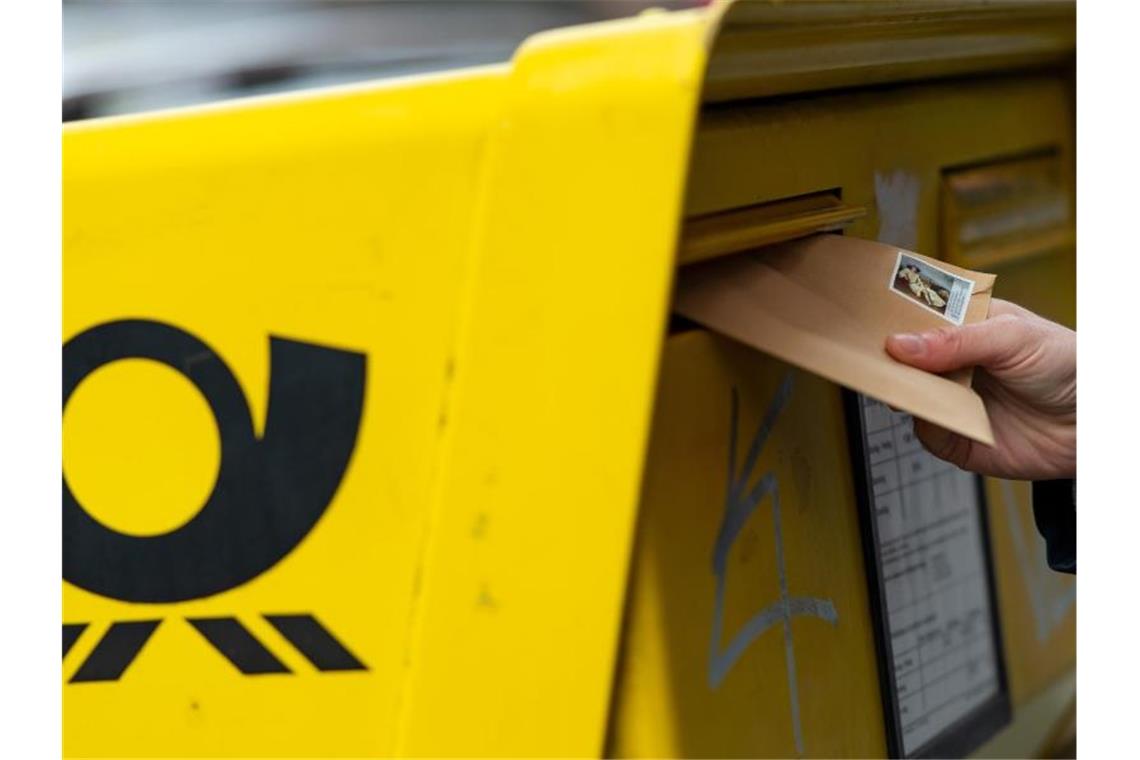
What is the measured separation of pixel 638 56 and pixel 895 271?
474 millimetres

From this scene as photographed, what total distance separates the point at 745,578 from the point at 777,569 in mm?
77

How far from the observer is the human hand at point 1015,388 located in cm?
175

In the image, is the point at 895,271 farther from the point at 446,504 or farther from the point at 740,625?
the point at 446,504

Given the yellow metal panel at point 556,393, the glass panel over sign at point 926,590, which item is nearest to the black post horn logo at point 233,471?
the yellow metal panel at point 556,393

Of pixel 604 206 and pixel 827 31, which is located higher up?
pixel 827 31

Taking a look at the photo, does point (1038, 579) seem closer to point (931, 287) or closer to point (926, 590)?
point (926, 590)

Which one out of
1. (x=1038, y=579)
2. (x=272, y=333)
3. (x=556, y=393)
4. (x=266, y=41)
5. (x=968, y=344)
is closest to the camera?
(x=556, y=393)

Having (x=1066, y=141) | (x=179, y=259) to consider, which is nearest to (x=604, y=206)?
(x=179, y=259)

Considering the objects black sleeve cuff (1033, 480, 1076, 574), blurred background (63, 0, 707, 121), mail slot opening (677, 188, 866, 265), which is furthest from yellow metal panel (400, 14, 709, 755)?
blurred background (63, 0, 707, 121)

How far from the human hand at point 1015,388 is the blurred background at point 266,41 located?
6.09 metres

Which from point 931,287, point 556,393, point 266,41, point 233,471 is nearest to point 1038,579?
point 931,287

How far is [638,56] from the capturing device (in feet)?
4.86

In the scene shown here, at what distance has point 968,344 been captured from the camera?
1.75 metres

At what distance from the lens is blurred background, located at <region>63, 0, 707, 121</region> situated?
316 inches
